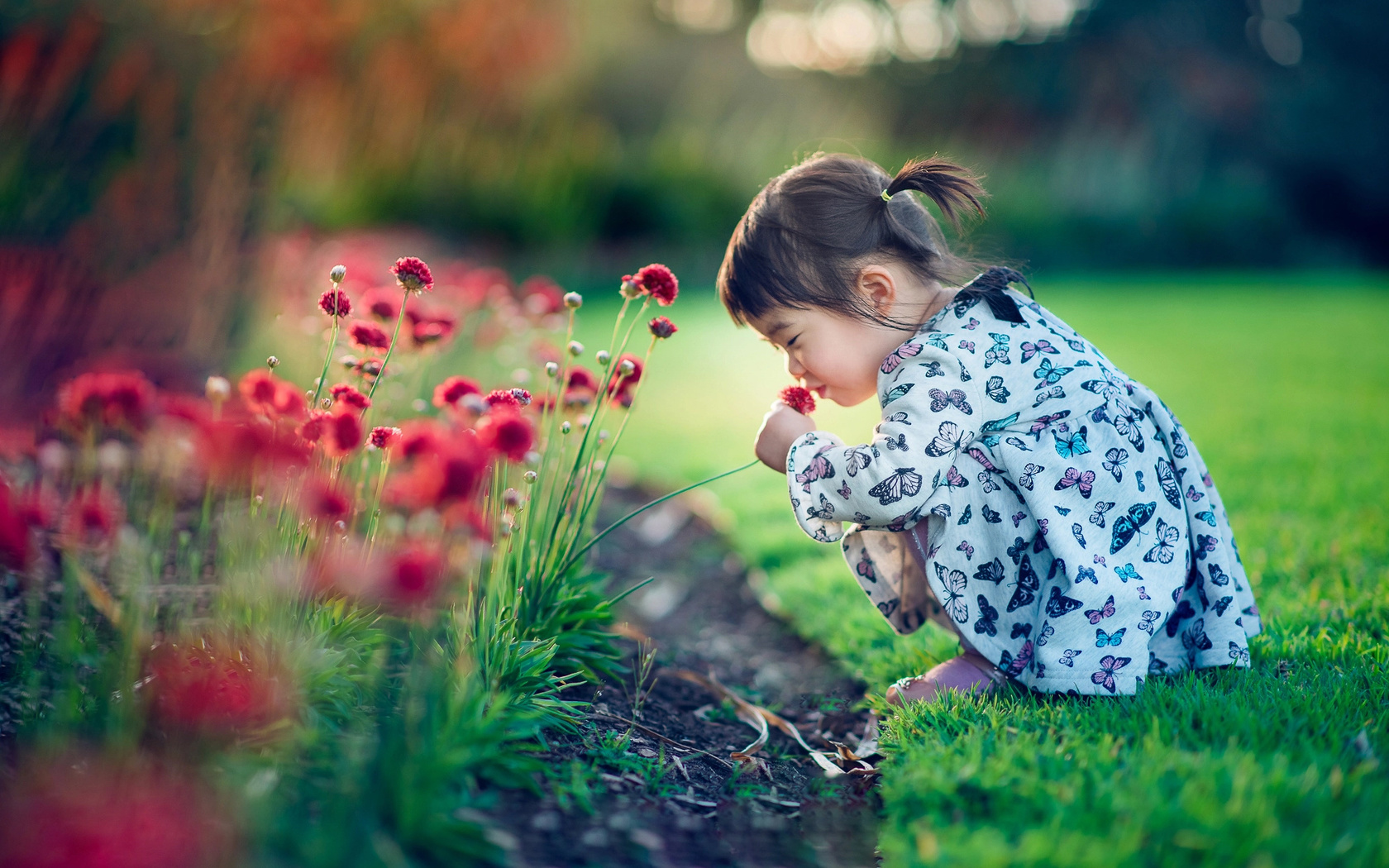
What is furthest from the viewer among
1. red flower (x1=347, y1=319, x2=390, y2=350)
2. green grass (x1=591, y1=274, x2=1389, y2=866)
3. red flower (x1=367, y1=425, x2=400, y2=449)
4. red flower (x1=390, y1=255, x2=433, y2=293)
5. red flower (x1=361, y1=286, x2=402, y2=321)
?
red flower (x1=361, y1=286, x2=402, y2=321)

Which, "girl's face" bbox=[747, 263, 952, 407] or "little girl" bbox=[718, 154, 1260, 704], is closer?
"little girl" bbox=[718, 154, 1260, 704]

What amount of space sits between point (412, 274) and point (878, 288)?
3.23 ft

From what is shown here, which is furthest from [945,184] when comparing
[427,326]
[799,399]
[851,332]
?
[427,326]

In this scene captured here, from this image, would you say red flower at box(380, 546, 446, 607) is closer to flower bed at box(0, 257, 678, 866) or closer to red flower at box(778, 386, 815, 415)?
flower bed at box(0, 257, 678, 866)

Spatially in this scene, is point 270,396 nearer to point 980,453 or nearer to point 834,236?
point 834,236

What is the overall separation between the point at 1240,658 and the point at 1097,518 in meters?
0.45

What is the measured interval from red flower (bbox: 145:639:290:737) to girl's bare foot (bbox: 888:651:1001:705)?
1.21 metres

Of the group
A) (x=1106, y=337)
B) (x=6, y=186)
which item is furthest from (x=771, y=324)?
(x=1106, y=337)

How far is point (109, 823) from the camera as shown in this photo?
1.06 metres

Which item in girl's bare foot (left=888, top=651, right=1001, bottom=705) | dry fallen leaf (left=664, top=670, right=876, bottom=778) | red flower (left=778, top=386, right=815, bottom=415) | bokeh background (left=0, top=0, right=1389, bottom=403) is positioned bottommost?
dry fallen leaf (left=664, top=670, right=876, bottom=778)

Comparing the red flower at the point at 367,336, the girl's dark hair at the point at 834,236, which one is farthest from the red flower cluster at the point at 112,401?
the girl's dark hair at the point at 834,236

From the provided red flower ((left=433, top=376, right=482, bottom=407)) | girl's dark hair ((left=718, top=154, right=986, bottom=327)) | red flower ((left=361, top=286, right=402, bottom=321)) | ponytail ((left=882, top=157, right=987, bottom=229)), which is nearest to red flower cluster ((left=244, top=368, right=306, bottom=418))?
red flower ((left=433, top=376, right=482, bottom=407))

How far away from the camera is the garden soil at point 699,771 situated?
1402 mm

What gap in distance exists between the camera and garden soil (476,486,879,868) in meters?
1.40
